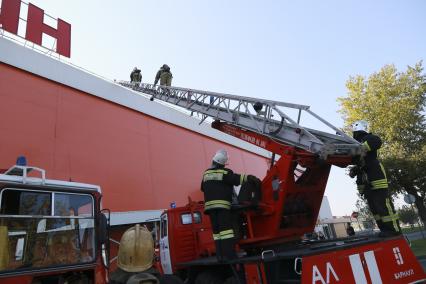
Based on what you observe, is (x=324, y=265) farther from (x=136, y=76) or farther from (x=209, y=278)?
(x=136, y=76)

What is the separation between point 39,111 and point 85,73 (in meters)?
2.71

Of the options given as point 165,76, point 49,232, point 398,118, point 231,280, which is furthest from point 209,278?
point 398,118

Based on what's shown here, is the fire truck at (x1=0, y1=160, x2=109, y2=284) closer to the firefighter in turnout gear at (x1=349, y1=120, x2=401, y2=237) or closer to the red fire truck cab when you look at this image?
the red fire truck cab

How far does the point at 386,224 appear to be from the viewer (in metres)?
5.88

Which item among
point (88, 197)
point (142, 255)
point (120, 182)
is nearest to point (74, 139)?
point (120, 182)

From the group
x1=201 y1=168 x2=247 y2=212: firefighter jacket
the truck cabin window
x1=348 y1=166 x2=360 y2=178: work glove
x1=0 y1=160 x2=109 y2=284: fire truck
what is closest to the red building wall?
the truck cabin window

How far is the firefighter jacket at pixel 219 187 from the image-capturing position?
586 centimetres

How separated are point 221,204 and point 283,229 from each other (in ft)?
4.26

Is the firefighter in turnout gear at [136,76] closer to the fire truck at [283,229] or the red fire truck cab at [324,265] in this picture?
the fire truck at [283,229]

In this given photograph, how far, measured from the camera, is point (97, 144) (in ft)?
42.1

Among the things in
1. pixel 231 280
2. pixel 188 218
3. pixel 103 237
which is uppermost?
pixel 188 218

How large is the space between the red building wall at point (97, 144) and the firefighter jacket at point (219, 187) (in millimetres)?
6272

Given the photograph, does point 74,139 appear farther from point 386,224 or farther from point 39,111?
point 386,224

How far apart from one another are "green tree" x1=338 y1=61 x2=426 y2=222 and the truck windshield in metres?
19.6
